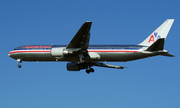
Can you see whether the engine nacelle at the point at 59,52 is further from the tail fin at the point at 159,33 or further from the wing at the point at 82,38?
the tail fin at the point at 159,33

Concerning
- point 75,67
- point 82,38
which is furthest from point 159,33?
point 75,67

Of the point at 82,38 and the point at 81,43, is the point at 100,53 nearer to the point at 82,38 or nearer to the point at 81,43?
the point at 81,43

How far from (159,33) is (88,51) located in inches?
540

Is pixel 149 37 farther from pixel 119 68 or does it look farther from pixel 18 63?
pixel 18 63

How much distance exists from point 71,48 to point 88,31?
5.92 m

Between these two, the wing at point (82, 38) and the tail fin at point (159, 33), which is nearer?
the wing at point (82, 38)

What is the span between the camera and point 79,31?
5275 cm

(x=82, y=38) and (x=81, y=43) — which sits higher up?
(x=82, y=38)

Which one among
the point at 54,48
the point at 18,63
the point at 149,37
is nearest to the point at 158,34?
the point at 149,37

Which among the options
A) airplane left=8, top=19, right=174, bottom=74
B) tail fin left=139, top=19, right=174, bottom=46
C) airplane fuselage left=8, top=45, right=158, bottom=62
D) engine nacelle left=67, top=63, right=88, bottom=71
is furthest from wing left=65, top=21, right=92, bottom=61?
tail fin left=139, top=19, right=174, bottom=46

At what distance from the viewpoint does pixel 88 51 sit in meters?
59.2

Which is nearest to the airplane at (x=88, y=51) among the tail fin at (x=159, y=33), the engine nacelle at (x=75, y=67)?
the tail fin at (x=159, y=33)

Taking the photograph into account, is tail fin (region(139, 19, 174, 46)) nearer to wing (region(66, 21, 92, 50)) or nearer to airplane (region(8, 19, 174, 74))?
airplane (region(8, 19, 174, 74))

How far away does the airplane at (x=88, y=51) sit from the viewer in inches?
2173
